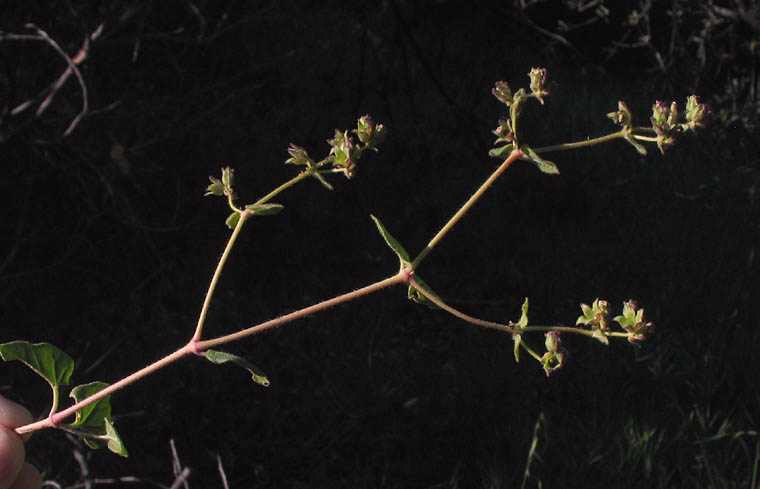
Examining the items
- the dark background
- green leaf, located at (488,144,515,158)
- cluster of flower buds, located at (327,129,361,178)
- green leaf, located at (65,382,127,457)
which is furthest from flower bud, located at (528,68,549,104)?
the dark background

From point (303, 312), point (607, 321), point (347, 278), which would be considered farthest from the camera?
point (347, 278)

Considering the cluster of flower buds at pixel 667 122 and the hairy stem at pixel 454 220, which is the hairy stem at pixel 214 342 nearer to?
the hairy stem at pixel 454 220

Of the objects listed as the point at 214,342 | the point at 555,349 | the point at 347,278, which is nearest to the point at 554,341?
Answer: the point at 555,349

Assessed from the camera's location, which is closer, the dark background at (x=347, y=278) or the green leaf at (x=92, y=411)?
the green leaf at (x=92, y=411)

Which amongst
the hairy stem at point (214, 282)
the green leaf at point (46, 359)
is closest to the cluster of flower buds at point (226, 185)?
the hairy stem at point (214, 282)

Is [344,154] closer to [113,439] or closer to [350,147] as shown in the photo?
[350,147]

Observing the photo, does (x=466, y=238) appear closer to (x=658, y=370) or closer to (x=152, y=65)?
(x=658, y=370)
